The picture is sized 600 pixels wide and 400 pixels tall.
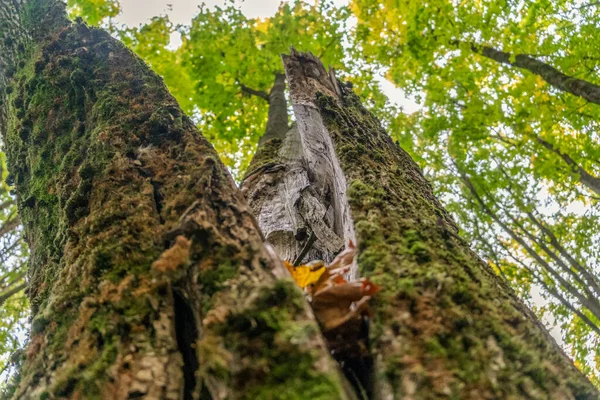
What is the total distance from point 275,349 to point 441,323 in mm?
413

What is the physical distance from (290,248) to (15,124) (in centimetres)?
173

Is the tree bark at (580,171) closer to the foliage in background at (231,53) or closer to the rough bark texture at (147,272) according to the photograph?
the foliage in background at (231,53)

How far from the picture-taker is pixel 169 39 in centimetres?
796

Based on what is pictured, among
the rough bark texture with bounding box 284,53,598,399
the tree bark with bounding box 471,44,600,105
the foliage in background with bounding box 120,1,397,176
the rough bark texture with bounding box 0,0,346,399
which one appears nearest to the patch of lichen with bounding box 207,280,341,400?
the rough bark texture with bounding box 0,0,346,399

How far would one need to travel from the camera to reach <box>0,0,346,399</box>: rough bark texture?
80cm

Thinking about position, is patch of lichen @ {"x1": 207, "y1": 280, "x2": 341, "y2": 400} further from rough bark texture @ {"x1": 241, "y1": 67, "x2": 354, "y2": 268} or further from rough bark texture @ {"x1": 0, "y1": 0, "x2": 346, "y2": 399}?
rough bark texture @ {"x1": 241, "y1": 67, "x2": 354, "y2": 268}

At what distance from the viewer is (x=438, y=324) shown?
924 millimetres

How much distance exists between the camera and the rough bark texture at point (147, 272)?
80cm

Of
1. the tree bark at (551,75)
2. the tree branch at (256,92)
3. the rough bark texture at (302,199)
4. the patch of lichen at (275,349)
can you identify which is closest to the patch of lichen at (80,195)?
the patch of lichen at (275,349)

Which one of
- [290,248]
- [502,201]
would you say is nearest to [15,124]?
[290,248]

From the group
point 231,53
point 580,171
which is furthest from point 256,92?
point 580,171

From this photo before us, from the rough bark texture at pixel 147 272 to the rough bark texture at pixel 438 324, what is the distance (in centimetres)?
18

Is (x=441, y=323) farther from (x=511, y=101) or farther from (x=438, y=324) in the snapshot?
(x=511, y=101)

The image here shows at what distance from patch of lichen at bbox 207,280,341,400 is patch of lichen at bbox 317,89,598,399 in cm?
18
